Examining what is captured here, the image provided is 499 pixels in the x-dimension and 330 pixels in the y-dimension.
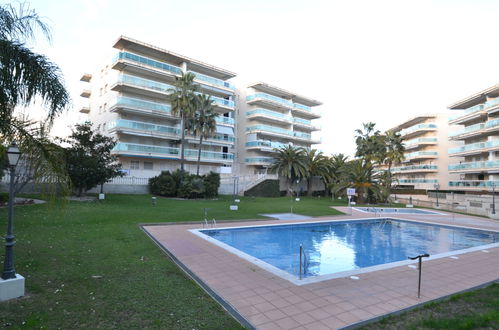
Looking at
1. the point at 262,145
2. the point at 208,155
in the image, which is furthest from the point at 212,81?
the point at 262,145

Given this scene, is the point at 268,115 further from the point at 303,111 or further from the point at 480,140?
the point at 480,140

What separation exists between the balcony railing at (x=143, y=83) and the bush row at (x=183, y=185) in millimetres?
12004

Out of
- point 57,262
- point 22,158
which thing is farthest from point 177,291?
point 22,158

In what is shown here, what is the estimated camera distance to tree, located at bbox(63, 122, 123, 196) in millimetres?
22062

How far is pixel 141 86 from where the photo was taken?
3706 cm

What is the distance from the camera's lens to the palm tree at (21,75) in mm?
5938

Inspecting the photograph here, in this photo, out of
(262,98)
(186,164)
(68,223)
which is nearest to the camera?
(68,223)

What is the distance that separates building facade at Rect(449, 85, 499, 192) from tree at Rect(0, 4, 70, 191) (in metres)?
44.0

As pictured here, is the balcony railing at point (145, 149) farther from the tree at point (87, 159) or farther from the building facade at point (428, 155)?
the building facade at point (428, 155)

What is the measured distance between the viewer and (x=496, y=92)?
3944 centimetres

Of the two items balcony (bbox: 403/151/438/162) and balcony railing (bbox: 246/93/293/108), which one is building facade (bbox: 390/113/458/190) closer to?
balcony (bbox: 403/151/438/162)

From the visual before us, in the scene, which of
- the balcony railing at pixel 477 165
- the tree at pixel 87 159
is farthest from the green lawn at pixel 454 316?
the balcony railing at pixel 477 165

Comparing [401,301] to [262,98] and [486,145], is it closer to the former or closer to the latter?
[486,145]

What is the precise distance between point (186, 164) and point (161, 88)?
10.7 meters
